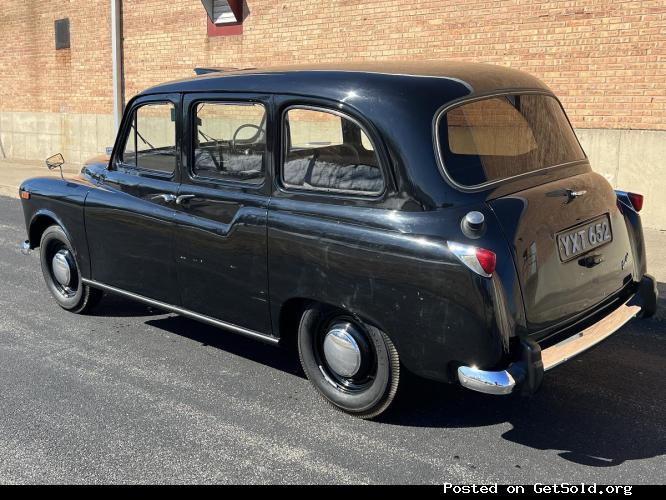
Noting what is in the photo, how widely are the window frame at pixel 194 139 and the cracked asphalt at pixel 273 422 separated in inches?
47.2

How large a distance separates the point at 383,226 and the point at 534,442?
1318 mm

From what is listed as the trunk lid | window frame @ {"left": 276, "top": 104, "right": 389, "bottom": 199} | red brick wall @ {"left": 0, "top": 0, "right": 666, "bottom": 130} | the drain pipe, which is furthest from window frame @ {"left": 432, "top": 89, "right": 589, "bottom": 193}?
the drain pipe

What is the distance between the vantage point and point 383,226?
3.52m

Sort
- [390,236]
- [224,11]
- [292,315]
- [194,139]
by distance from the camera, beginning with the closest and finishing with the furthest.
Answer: [390,236]
[292,315]
[194,139]
[224,11]

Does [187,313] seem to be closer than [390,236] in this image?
No

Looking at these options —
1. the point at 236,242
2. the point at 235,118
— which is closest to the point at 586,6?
the point at 235,118

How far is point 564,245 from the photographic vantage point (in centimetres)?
359

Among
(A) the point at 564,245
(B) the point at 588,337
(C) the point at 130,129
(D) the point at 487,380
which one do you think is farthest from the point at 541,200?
(C) the point at 130,129

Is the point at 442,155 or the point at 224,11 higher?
the point at 224,11

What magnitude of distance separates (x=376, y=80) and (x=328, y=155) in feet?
1.60

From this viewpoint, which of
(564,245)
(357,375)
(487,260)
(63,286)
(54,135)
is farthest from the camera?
(54,135)

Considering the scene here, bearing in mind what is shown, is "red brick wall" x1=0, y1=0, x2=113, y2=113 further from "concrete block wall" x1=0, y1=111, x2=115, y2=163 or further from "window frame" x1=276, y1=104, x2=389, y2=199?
"window frame" x1=276, y1=104, x2=389, y2=199

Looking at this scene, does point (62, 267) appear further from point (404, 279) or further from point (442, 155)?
point (442, 155)

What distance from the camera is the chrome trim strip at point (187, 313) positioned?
164 inches
